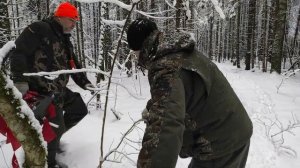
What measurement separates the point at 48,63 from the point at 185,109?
2350 mm

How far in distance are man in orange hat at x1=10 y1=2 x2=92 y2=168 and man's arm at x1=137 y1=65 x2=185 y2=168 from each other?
6.48 feet

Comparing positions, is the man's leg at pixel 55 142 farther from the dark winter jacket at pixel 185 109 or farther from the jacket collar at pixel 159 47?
the jacket collar at pixel 159 47

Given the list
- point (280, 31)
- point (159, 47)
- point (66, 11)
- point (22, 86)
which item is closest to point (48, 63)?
point (22, 86)

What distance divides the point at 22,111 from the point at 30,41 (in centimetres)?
219

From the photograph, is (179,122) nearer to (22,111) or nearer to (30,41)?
(22,111)

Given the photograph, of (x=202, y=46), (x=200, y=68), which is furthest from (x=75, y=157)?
(x=202, y=46)

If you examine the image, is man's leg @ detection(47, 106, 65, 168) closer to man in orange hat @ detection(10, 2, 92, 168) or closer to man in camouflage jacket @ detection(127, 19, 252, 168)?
man in orange hat @ detection(10, 2, 92, 168)

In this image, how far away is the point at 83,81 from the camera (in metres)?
4.24

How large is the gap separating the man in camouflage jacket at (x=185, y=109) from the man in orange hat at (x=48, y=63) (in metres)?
1.84

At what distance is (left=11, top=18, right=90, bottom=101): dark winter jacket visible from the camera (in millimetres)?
3590

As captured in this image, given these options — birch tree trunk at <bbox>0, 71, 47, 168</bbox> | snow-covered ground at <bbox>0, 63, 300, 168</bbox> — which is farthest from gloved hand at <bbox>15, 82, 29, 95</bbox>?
birch tree trunk at <bbox>0, 71, 47, 168</bbox>

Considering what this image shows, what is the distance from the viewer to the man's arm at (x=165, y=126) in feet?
5.82

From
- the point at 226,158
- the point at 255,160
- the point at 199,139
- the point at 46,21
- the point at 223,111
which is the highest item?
the point at 46,21

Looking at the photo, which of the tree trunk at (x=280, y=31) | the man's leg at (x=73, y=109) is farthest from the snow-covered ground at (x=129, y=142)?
the tree trunk at (x=280, y=31)
